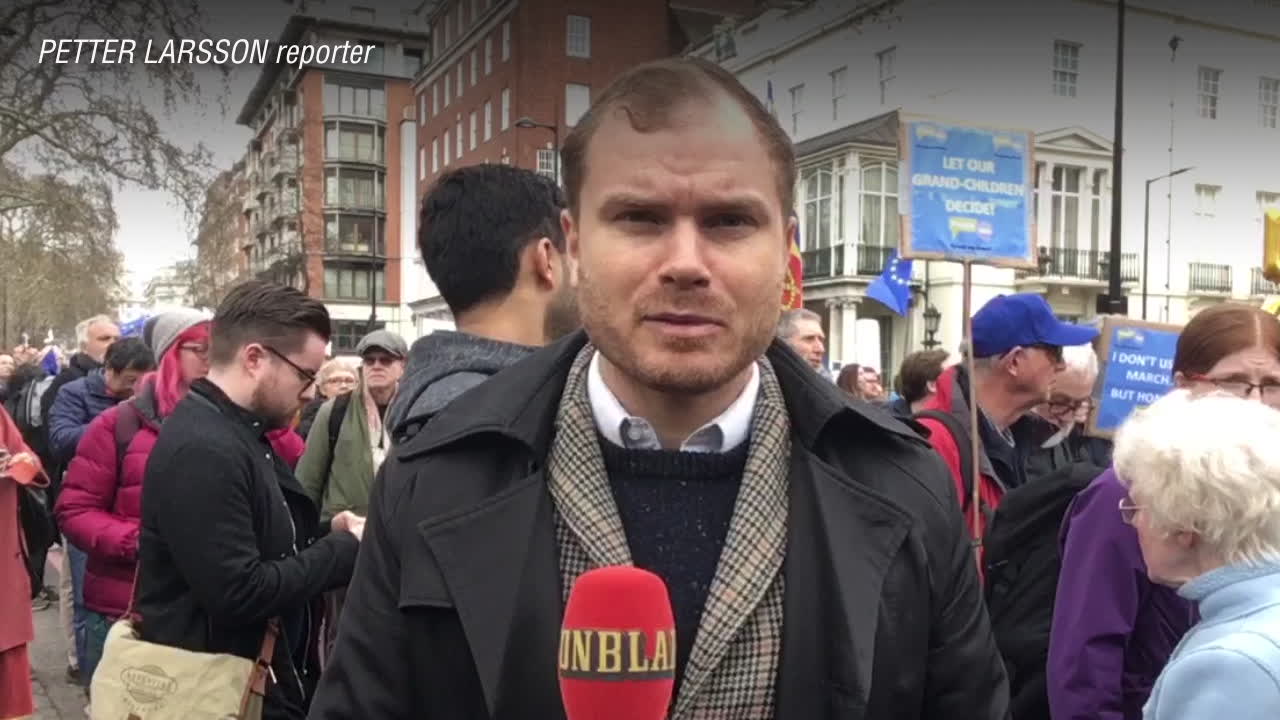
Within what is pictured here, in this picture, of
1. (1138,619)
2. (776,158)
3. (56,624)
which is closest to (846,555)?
(776,158)

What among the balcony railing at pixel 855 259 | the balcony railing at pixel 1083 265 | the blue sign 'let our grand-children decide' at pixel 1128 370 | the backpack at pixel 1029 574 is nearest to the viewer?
the backpack at pixel 1029 574

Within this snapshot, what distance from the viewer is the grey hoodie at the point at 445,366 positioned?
7.82 ft

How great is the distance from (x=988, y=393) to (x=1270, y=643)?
239 cm

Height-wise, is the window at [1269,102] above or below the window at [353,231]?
above

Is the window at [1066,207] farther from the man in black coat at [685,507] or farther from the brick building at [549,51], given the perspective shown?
the man in black coat at [685,507]

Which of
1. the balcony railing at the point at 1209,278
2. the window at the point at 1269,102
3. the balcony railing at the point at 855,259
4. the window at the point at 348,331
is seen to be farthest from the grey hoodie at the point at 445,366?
the window at the point at 348,331

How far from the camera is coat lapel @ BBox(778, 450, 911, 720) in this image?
1.47 metres

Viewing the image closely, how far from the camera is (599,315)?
5.18 ft

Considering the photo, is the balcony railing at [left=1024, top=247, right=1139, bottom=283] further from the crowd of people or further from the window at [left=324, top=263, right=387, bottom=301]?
the window at [left=324, top=263, right=387, bottom=301]

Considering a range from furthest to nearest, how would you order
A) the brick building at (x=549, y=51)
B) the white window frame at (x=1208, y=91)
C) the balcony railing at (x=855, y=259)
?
1. the brick building at (x=549, y=51)
2. the white window frame at (x=1208, y=91)
3. the balcony railing at (x=855, y=259)

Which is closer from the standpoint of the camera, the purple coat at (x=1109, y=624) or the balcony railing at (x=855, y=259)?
the purple coat at (x=1109, y=624)

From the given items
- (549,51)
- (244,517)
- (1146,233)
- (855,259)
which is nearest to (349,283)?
(549,51)

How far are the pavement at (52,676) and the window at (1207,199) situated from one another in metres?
36.1

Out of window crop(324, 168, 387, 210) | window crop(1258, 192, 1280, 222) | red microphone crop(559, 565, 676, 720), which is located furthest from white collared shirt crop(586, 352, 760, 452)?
window crop(324, 168, 387, 210)
